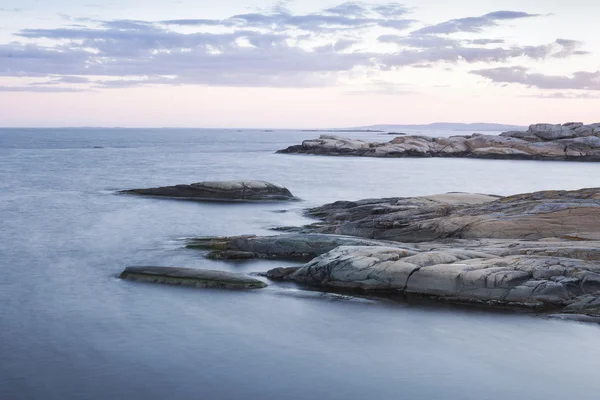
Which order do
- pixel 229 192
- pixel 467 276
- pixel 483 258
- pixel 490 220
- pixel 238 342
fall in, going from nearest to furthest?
pixel 238 342
pixel 467 276
pixel 483 258
pixel 490 220
pixel 229 192

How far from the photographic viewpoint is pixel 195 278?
62.3ft

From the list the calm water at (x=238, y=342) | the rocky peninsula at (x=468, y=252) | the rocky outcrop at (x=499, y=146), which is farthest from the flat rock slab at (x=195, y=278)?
the rocky outcrop at (x=499, y=146)

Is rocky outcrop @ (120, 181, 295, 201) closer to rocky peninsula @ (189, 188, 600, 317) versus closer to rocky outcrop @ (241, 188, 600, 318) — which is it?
rocky peninsula @ (189, 188, 600, 317)

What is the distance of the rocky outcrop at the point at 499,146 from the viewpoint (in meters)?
90.0

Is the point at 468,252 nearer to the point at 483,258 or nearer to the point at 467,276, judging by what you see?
the point at 483,258

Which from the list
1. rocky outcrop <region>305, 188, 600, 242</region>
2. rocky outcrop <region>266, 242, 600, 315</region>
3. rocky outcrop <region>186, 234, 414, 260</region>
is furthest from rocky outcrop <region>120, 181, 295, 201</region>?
rocky outcrop <region>266, 242, 600, 315</region>

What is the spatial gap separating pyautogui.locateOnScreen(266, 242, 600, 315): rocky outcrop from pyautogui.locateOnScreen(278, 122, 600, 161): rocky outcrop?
75352 mm

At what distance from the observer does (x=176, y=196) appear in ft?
134

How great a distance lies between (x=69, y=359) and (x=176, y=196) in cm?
2731

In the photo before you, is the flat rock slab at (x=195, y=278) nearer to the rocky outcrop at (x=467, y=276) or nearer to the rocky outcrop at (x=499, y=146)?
the rocky outcrop at (x=467, y=276)

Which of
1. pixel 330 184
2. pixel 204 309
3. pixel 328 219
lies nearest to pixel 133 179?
pixel 330 184

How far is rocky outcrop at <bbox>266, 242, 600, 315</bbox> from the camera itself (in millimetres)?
16578

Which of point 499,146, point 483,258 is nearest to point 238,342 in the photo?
point 483,258

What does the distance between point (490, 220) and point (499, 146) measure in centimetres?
7477
